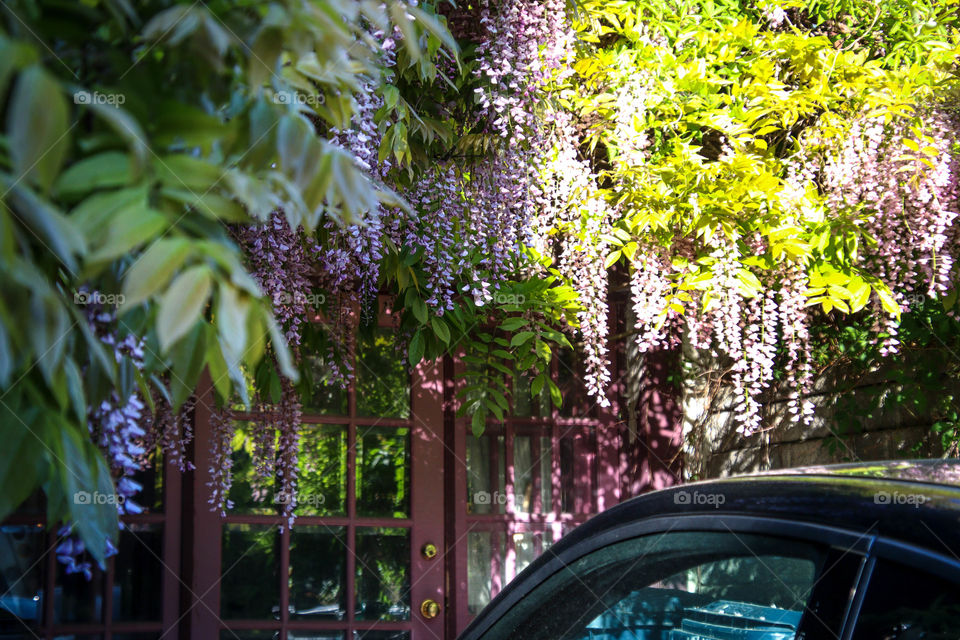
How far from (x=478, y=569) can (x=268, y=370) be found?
1642 mm

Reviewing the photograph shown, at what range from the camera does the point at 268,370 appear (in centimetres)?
338

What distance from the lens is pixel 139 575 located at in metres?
3.83

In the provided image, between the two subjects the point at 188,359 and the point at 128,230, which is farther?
the point at 188,359

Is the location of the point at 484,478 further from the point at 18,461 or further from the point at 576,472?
the point at 18,461

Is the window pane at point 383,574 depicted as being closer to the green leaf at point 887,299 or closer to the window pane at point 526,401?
the window pane at point 526,401

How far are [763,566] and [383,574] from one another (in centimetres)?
330

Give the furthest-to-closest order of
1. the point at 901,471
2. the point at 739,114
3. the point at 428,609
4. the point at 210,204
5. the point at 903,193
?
the point at 428,609, the point at 739,114, the point at 903,193, the point at 901,471, the point at 210,204

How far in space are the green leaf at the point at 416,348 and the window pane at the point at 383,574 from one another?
122cm

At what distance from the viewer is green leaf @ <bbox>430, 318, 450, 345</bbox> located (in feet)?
Result: 11.0

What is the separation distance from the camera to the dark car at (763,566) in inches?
37.6

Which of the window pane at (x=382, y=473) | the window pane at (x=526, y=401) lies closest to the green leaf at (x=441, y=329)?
the window pane at (x=382, y=473)

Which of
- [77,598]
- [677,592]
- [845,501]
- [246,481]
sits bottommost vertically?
[77,598]

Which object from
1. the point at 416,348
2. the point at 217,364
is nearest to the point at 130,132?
the point at 217,364

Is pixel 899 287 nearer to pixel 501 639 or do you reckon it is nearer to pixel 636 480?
pixel 636 480
